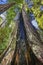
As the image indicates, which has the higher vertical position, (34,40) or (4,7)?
(4,7)

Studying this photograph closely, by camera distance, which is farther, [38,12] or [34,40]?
[38,12]

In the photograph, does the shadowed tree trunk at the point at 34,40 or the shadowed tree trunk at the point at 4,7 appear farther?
the shadowed tree trunk at the point at 4,7

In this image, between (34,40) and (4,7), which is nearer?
(34,40)

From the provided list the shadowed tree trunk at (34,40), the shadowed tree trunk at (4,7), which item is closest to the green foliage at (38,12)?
the shadowed tree trunk at (34,40)

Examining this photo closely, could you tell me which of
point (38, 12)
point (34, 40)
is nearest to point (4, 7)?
point (38, 12)

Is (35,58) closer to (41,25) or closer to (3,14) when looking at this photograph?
(41,25)

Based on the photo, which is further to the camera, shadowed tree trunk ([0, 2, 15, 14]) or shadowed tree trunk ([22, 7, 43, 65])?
shadowed tree trunk ([0, 2, 15, 14])

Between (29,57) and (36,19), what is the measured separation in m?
0.57

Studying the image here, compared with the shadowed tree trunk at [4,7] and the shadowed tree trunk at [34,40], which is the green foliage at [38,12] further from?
the shadowed tree trunk at [4,7]

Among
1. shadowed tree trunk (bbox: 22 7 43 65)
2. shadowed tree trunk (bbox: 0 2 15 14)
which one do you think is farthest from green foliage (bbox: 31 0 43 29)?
shadowed tree trunk (bbox: 0 2 15 14)

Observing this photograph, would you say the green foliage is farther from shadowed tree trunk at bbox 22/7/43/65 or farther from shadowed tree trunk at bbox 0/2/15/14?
shadowed tree trunk at bbox 0/2/15/14

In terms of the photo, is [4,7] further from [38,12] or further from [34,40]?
[34,40]

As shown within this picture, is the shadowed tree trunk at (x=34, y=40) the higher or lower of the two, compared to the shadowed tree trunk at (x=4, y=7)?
lower

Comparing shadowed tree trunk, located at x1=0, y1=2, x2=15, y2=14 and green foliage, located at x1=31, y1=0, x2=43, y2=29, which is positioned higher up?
shadowed tree trunk, located at x1=0, y1=2, x2=15, y2=14
